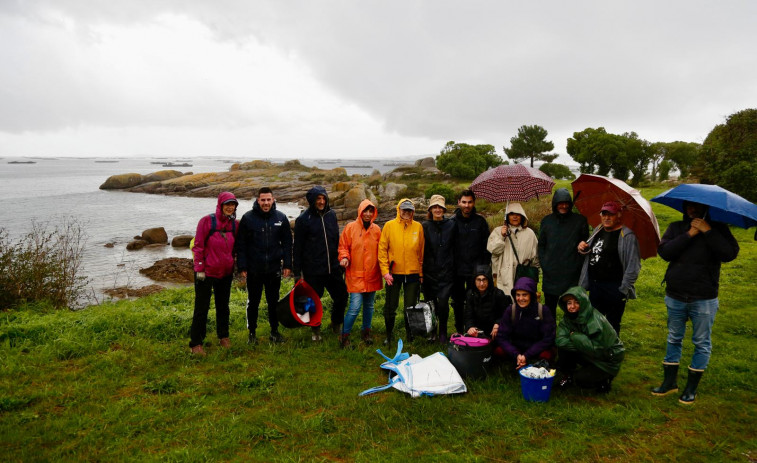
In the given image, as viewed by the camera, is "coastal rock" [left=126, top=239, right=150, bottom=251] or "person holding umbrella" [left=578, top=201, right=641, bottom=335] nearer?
"person holding umbrella" [left=578, top=201, right=641, bottom=335]

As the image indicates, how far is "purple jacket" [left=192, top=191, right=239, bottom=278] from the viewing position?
5.75m

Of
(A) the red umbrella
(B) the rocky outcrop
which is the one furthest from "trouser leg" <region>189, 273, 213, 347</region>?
(B) the rocky outcrop

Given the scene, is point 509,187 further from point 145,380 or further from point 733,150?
point 733,150

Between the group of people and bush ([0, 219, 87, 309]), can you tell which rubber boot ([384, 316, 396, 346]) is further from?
bush ([0, 219, 87, 309])

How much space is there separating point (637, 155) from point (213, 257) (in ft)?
124

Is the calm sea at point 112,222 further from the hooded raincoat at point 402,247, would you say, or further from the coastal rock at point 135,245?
the hooded raincoat at point 402,247

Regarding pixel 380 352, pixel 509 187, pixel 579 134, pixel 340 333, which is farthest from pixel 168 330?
pixel 579 134

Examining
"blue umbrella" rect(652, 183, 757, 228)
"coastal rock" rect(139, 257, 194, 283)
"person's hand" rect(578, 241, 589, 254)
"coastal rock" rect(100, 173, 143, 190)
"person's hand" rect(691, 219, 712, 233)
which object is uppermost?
"blue umbrella" rect(652, 183, 757, 228)

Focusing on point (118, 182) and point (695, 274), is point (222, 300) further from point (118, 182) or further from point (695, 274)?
point (118, 182)

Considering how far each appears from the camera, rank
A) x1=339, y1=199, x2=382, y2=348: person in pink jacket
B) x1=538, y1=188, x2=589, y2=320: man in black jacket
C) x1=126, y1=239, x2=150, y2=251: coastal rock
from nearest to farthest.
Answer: x1=538, y1=188, x2=589, y2=320: man in black jacket, x1=339, y1=199, x2=382, y2=348: person in pink jacket, x1=126, y1=239, x2=150, y2=251: coastal rock

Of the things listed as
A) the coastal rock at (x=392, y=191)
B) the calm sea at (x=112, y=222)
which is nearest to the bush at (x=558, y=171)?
the coastal rock at (x=392, y=191)

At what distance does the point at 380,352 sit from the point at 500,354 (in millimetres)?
1696

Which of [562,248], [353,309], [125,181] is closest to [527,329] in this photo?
[562,248]

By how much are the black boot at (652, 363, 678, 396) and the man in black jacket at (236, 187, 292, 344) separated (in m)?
5.07
